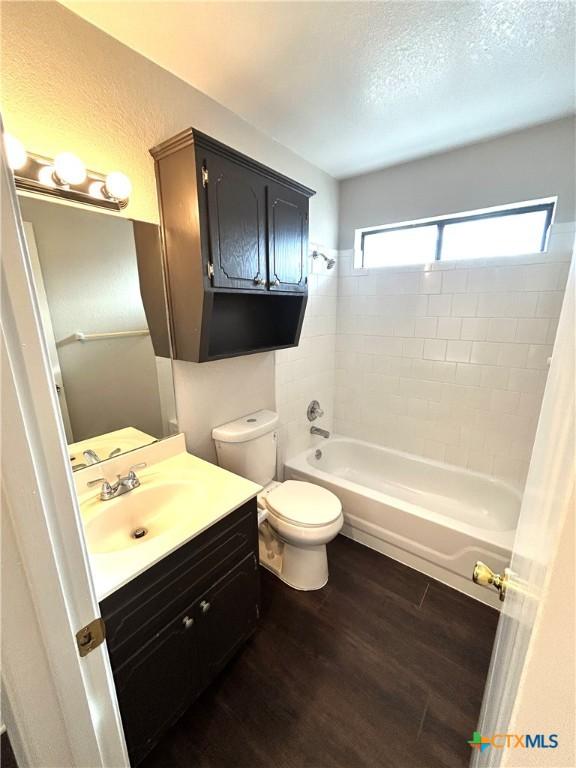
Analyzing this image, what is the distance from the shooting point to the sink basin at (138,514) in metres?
1.15

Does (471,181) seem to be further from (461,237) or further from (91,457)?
(91,457)

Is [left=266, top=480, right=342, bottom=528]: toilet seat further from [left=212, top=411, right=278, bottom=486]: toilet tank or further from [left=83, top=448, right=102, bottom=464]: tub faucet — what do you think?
[left=83, top=448, right=102, bottom=464]: tub faucet

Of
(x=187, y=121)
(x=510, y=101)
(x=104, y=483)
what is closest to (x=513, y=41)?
(x=510, y=101)

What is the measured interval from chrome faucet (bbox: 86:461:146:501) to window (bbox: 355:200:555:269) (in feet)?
7.20

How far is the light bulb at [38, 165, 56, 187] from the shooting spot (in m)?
1.04

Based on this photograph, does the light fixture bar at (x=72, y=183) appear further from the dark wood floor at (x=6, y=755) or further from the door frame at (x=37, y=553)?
the dark wood floor at (x=6, y=755)

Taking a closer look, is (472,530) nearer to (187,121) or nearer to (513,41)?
(513,41)

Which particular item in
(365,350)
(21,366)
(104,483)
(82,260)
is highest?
(82,260)

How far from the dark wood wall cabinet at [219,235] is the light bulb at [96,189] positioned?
25 cm

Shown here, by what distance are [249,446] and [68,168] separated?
1.40 m

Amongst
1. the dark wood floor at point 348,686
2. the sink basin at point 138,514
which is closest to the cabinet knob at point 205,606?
the sink basin at point 138,514

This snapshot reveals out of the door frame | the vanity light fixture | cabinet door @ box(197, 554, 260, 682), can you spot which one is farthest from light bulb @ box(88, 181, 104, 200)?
cabinet door @ box(197, 554, 260, 682)

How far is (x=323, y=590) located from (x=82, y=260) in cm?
202

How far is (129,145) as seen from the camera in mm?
1251
